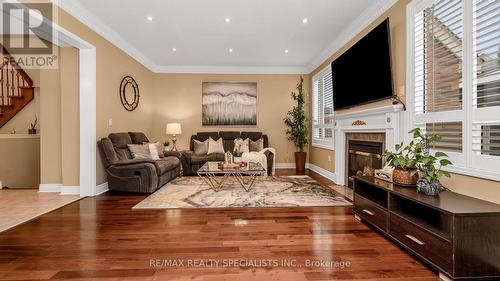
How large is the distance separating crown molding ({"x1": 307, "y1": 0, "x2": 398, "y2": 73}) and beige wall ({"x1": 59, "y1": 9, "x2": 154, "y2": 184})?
168 inches

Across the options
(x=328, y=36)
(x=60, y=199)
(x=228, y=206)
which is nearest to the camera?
(x=228, y=206)

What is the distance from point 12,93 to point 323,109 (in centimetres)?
683

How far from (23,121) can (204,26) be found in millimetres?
4462

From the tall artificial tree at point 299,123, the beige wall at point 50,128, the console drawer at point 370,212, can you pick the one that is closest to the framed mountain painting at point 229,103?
the tall artificial tree at point 299,123

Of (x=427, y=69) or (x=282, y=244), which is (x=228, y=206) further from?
(x=427, y=69)

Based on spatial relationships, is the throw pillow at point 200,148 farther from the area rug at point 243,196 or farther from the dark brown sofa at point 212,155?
the area rug at point 243,196

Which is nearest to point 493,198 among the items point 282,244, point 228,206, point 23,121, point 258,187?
point 282,244

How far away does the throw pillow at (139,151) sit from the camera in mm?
4827

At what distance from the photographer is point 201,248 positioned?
2.29 metres

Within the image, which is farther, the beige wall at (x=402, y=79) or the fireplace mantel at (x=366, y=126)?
the fireplace mantel at (x=366, y=126)

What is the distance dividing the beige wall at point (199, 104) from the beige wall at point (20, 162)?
2.70 metres

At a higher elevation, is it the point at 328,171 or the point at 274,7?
the point at 274,7

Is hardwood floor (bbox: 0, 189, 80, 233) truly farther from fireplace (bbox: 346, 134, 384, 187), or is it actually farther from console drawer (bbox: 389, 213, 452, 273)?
fireplace (bbox: 346, 134, 384, 187)

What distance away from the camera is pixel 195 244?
2.37 metres
